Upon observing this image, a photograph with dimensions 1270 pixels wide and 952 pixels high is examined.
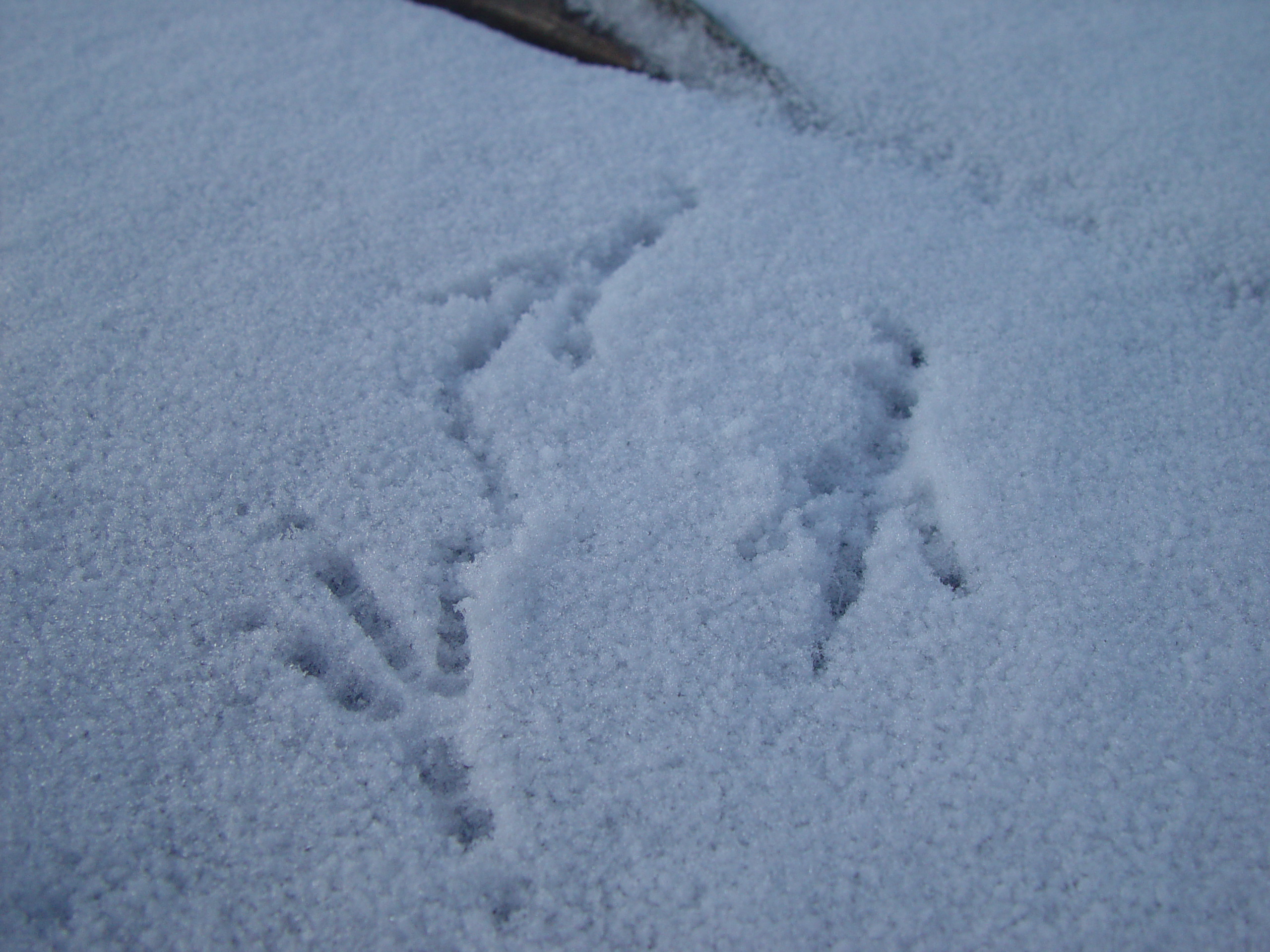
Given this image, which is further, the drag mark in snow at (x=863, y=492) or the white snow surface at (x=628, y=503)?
the drag mark in snow at (x=863, y=492)

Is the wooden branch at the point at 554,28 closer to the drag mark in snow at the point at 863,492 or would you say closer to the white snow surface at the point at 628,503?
the white snow surface at the point at 628,503

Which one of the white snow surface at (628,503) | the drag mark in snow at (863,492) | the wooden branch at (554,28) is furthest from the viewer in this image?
the wooden branch at (554,28)

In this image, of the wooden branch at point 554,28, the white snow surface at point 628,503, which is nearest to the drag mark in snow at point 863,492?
the white snow surface at point 628,503

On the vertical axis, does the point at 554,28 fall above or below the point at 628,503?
above

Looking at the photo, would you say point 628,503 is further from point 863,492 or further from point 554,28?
point 554,28

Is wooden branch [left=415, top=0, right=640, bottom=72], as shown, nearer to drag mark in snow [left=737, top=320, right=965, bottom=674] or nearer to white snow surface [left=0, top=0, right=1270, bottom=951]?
white snow surface [left=0, top=0, right=1270, bottom=951]

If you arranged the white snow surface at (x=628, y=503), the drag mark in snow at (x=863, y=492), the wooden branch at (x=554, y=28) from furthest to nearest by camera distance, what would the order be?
A: the wooden branch at (x=554, y=28)
the drag mark in snow at (x=863, y=492)
the white snow surface at (x=628, y=503)

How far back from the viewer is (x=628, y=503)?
3.08ft

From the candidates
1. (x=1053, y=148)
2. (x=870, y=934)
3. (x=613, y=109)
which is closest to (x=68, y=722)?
(x=870, y=934)

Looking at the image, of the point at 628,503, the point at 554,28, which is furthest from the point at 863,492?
the point at 554,28

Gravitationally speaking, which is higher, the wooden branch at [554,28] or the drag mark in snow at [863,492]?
the wooden branch at [554,28]

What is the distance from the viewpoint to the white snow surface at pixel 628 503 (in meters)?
0.73

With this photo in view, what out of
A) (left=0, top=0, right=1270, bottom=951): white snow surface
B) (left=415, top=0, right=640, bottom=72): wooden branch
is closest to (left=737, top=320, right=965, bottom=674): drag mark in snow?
(left=0, top=0, right=1270, bottom=951): white snow surface

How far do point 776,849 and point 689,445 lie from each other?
0.49 metres
